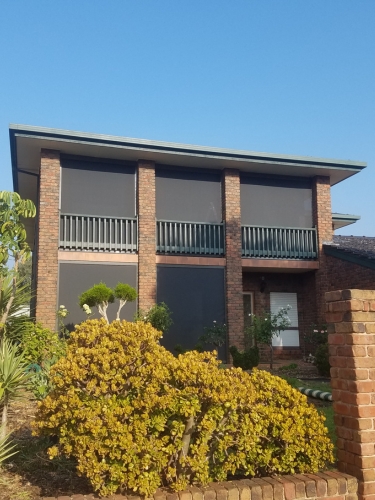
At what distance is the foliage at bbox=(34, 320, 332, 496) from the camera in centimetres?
335

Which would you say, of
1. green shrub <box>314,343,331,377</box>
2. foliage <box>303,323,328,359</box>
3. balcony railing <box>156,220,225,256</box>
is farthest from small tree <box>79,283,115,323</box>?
foliage <box>303,323,328,359</box>

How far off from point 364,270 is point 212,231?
4.70m

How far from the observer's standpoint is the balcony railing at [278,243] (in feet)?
50.2

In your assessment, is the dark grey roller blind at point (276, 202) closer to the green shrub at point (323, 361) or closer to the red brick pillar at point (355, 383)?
the green shrub at point (323, 361)

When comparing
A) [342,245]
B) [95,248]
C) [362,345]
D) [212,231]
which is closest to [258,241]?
[212,231]

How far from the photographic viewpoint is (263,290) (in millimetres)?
16391

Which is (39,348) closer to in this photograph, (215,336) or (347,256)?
(215,336)

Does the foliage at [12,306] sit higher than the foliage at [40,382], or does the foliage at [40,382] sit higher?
the foliage at [12,306]

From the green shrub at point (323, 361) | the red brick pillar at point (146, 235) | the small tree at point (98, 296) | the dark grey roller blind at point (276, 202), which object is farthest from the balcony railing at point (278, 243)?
the small tree at point (98, 296)

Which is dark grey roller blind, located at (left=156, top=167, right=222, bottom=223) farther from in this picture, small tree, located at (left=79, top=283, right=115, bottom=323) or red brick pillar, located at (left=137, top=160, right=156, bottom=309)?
small tree, located at (left=79, top=283, right=115, bottom=323)

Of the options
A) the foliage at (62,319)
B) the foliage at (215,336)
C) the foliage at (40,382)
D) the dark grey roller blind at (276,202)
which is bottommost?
the foliage at (40,382)

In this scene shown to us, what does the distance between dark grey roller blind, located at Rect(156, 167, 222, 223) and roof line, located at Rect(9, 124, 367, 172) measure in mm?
1237

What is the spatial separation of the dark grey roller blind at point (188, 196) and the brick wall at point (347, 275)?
3.98 meters

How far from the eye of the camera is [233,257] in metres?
14.8
